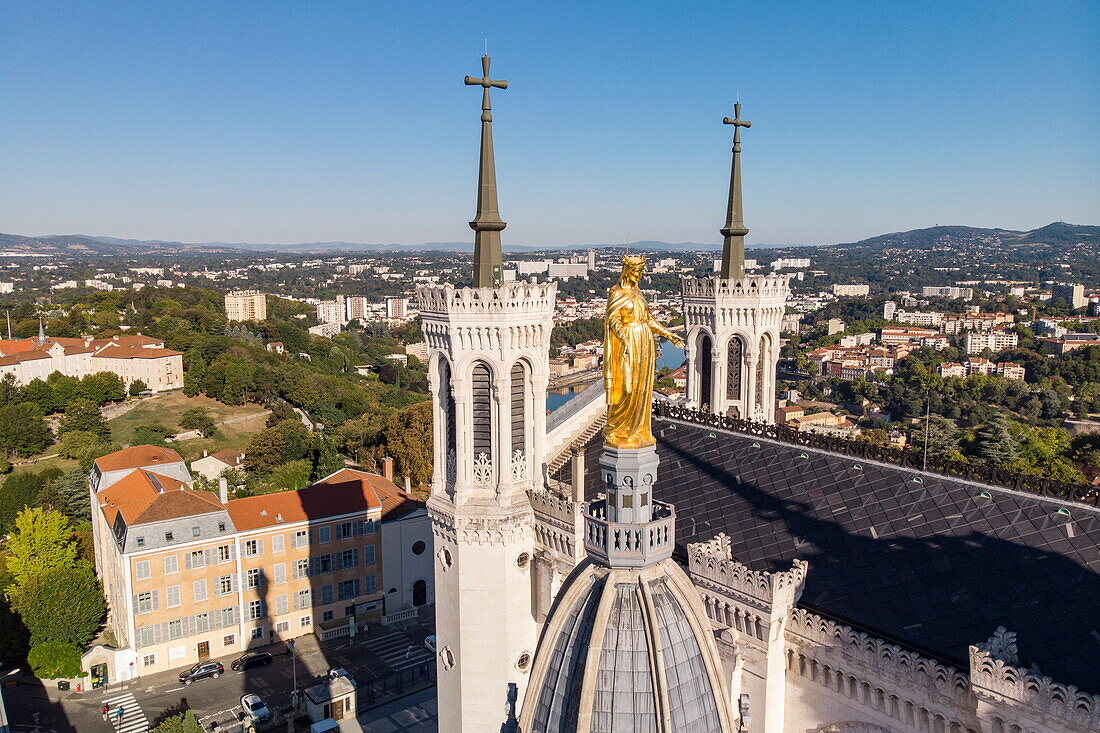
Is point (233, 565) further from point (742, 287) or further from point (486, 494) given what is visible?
point (742, 287)

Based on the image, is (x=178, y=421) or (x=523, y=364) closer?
(x=523, y=364)

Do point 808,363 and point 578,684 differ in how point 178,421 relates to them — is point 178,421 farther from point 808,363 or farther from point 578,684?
point 808,363

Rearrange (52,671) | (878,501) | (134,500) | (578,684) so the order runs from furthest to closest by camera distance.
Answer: (134,500) < (52,671) < (878,501) < (578,684)

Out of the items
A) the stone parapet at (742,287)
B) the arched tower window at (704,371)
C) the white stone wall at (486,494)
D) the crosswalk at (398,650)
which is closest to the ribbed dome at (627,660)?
the white stone wall at (486,494)

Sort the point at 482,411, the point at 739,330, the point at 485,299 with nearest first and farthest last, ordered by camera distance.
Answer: the point at 485,299 < the point at 482,411 < the point at 739,330

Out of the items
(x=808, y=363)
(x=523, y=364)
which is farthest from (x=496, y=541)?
(x=808, y=363)

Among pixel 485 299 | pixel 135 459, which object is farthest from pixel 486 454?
pixel 135 459

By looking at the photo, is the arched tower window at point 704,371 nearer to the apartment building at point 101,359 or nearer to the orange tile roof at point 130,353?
the apartment building at point 101,359

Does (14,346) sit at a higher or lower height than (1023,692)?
lower
